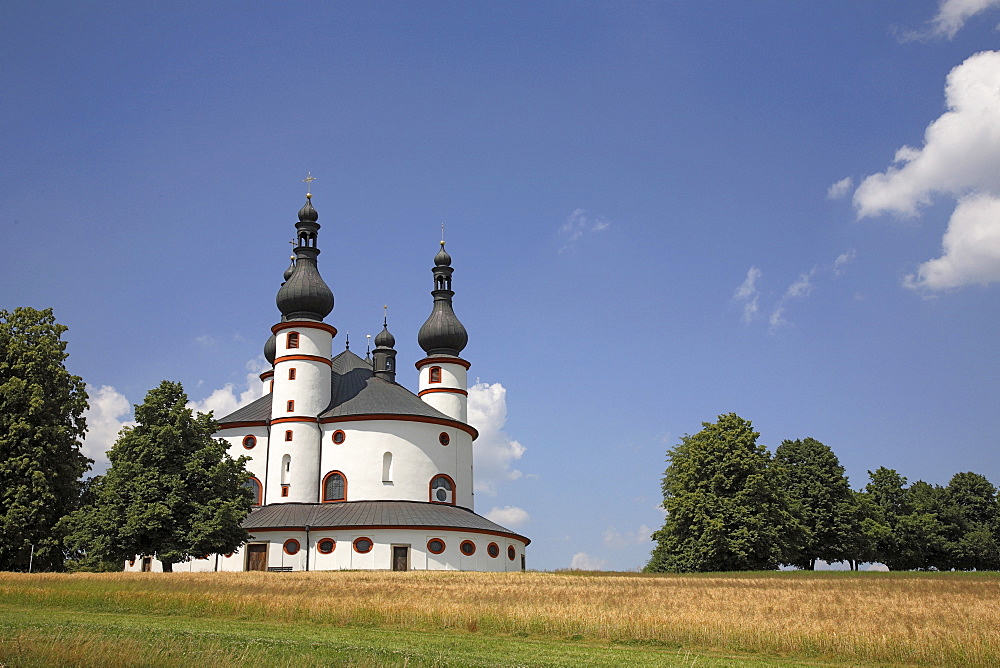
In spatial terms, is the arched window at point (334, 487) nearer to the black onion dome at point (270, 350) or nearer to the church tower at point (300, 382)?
the church tower at point (300, 382)

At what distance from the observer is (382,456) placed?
55.7 metres

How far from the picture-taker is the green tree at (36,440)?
37.2 meters

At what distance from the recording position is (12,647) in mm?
12430

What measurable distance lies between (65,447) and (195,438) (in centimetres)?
562

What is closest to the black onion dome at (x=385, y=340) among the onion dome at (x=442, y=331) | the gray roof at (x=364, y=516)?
the onion dome at (x=442, y=331)

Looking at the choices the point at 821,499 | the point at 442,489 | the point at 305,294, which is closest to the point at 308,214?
the point at 305,294

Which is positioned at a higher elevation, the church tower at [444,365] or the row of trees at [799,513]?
the church tower at [444,365]

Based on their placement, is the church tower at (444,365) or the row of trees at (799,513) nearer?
the row of trees at (799,513)

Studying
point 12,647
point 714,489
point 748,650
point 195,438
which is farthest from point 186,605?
point 714,489

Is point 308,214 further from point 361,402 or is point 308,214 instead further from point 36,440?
point 36,440

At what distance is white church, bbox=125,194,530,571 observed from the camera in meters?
51.2

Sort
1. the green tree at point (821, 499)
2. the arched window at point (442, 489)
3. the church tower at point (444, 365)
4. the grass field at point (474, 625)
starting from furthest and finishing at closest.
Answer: the church tower at point (444, 365) < the green tree at point (821, 499) < the arched window at point (442, 489) < the grass field at point (474, 625)

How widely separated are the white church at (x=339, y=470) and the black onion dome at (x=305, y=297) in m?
0.07

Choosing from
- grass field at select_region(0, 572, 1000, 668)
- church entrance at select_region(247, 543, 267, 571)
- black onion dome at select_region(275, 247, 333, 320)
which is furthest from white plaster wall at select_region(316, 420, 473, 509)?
grass field at select_region(0, 572, 1000, 668)
